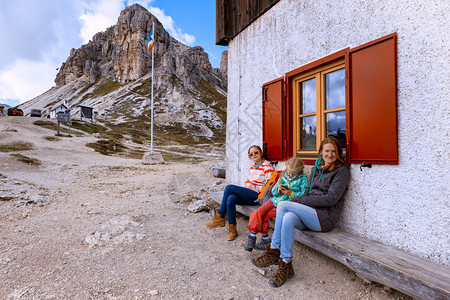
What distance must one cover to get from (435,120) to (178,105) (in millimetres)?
66868

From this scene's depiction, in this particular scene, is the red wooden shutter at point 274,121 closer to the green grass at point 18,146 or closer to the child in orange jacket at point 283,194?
the child in orange jacket at point 283,194

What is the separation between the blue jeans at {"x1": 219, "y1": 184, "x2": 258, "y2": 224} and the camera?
371cm

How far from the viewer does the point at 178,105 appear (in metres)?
66.3

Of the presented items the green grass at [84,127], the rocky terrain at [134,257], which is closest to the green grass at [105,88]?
the green grass at [84,127]

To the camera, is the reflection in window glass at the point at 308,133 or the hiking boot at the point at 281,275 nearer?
the hiking boot at the point at 281,275

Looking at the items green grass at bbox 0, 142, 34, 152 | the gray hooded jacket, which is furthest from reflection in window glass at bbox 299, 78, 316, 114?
green grass at bbox 0, 142, 34, 152

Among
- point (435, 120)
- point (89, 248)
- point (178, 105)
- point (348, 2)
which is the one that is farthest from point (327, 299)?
point (178, 105)

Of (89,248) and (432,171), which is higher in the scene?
(432,171)

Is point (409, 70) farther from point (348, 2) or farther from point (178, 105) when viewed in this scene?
point (178, 105)

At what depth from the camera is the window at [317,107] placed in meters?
3.22

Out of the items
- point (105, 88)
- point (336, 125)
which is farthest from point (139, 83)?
point (336, 125)

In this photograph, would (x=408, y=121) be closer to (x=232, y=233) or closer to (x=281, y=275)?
(x=281, y=275)

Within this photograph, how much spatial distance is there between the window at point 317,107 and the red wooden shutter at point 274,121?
0.21 metres

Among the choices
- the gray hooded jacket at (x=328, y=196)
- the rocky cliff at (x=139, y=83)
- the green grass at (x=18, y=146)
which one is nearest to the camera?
the gray hooded jacket at (x=328, y=196)
